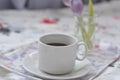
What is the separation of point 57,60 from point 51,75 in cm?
4

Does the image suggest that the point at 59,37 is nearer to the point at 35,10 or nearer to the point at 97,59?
the point at 97,59

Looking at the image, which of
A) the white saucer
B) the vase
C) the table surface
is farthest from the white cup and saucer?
the table surface

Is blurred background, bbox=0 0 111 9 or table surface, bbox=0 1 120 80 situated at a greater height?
blurred background, bbox=0 0 111 9

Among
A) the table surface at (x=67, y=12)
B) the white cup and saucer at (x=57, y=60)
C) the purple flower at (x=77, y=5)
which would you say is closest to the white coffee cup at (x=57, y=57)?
the white cup and saucer at (x=57, y=60)

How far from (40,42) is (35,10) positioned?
573mm

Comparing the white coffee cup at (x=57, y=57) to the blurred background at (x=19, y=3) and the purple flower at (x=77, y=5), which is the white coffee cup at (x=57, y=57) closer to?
the purple flower at (x=77, y=5)

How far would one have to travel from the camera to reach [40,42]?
0.66 m

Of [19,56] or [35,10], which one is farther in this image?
[35,10]

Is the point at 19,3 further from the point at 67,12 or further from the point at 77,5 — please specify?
the point at 77,5

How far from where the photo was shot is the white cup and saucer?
646 mm

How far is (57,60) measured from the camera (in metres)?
0.65

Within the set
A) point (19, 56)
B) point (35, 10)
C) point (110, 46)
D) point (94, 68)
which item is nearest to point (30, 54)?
point (19, 56)

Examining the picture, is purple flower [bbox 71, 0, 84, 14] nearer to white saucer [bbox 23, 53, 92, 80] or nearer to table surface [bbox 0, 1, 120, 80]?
white saucer [bbox 23, 53, 92, 80]

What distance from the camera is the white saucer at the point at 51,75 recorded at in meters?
0.66
